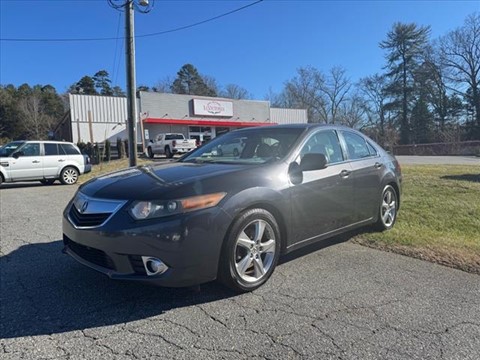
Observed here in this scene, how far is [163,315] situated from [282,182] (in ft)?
5.45

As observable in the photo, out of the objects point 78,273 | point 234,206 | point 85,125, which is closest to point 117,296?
point 78,273

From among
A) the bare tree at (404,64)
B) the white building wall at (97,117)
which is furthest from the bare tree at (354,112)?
the white building wall at (97,117)

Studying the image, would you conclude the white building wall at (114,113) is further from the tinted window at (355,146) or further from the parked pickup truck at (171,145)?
the tinted window at (355,146)

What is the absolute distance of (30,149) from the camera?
14430 mm

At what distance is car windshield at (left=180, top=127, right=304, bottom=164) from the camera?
4478 mm

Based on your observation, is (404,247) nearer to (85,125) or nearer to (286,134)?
(286,134)

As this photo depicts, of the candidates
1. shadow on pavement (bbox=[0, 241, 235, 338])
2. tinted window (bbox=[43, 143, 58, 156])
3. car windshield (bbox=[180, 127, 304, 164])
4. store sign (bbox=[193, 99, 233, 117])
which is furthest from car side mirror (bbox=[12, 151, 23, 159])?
store sign (bbox=[193, 99, 233, 117])

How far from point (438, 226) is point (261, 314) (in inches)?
158

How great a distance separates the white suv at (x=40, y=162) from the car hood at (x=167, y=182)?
11778 mm

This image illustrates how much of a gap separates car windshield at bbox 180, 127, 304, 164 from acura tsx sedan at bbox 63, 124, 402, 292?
15mm

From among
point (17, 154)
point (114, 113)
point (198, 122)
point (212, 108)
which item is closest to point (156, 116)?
point (114, 113)

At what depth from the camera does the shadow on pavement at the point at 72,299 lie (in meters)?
3.14

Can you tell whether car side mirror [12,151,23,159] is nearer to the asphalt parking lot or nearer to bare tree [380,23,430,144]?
the asphalt parking lot

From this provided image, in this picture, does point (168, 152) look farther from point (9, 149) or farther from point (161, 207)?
point (161, 207)
